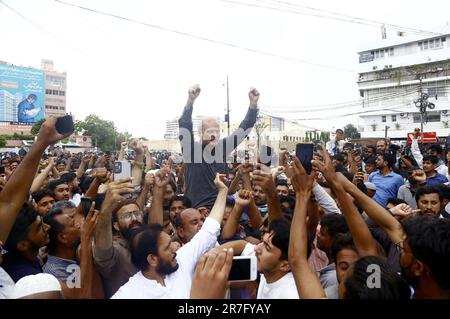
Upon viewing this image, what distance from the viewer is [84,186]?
18.3 feet

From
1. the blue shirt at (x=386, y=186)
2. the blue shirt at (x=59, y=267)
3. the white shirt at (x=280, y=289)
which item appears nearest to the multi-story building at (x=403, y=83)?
the blue shirt at (x=386, y=186)

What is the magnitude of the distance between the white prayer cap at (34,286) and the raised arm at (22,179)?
39 cm

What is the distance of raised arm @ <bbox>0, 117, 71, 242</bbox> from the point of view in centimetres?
196

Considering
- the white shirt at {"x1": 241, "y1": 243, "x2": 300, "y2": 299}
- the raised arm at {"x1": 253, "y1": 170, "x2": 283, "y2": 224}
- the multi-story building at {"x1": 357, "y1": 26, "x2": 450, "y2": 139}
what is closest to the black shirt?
the white shirt at {"x1": 241, "y1": 243, "x2": 300, "y2": 299}

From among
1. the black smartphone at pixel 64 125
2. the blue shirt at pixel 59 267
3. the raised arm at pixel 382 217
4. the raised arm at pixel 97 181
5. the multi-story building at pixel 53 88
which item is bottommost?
the blue shirt at pixel 59 267

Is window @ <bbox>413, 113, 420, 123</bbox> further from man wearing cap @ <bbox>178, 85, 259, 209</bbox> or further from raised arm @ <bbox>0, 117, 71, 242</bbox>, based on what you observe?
raised arm @ <bbox>0, 117, 71, 242</bbox>

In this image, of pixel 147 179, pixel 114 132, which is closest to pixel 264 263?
pixel 147 179

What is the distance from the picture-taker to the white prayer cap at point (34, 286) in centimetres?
175

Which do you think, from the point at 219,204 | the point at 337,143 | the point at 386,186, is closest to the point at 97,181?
the point at 219,204

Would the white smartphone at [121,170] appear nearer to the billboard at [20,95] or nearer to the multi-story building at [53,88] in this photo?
the billboard at [20,95]

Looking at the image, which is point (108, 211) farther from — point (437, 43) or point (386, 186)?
point (437, 43)

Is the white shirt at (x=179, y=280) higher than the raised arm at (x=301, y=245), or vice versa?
the raised arm at (x=301, y=245)

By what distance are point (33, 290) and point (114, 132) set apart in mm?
37853
